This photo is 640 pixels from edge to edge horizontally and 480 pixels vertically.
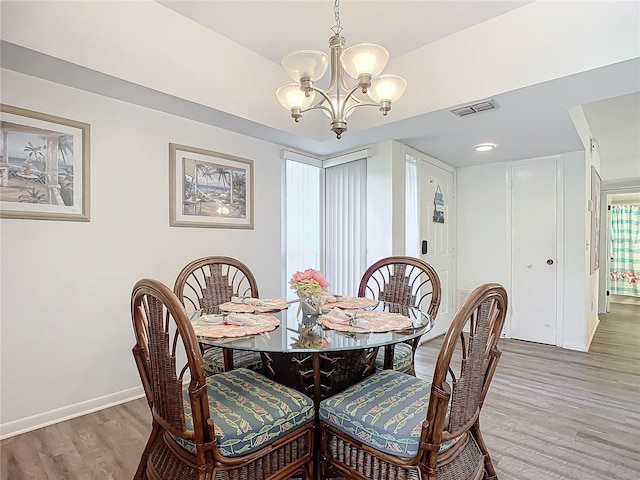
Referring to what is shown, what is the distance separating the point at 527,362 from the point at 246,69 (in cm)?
367

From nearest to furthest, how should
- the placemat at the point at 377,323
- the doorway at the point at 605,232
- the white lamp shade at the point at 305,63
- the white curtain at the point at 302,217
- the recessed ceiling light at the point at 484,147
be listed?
the placemat at the point at 377,323 → the white lamp shade at the point at 305,63 → the recessed ceiling light at the point at 484,147 → the white curtain at the point at 302,217 → the doorway at the point at 605,232

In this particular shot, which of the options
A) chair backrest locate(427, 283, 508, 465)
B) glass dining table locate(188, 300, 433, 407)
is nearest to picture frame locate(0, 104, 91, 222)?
glass dining table locate(188, 300, 433, 407)

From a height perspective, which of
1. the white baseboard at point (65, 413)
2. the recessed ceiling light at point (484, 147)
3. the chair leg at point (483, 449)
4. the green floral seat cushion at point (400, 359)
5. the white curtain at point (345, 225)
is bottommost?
the white baseboard at point (65, 413)

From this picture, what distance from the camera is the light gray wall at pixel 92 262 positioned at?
6.75ft

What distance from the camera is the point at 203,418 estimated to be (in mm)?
1101

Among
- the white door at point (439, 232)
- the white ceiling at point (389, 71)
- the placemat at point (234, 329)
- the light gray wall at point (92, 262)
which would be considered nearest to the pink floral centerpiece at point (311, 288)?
the placemat at point (234, 329)

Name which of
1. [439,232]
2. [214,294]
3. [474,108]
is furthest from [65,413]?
[439,232]

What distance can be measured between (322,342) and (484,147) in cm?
315

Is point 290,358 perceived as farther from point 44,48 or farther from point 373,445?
point 44,48

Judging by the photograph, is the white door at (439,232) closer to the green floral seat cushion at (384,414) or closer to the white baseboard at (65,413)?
the green floral seat cushion at (384,414)

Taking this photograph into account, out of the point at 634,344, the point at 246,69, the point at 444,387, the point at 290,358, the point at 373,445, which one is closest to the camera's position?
the point at 444,387

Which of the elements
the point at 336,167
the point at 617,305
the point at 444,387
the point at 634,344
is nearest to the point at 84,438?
the point at 444,387

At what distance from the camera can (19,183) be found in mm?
2055

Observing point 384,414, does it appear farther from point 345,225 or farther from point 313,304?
point 345,225
